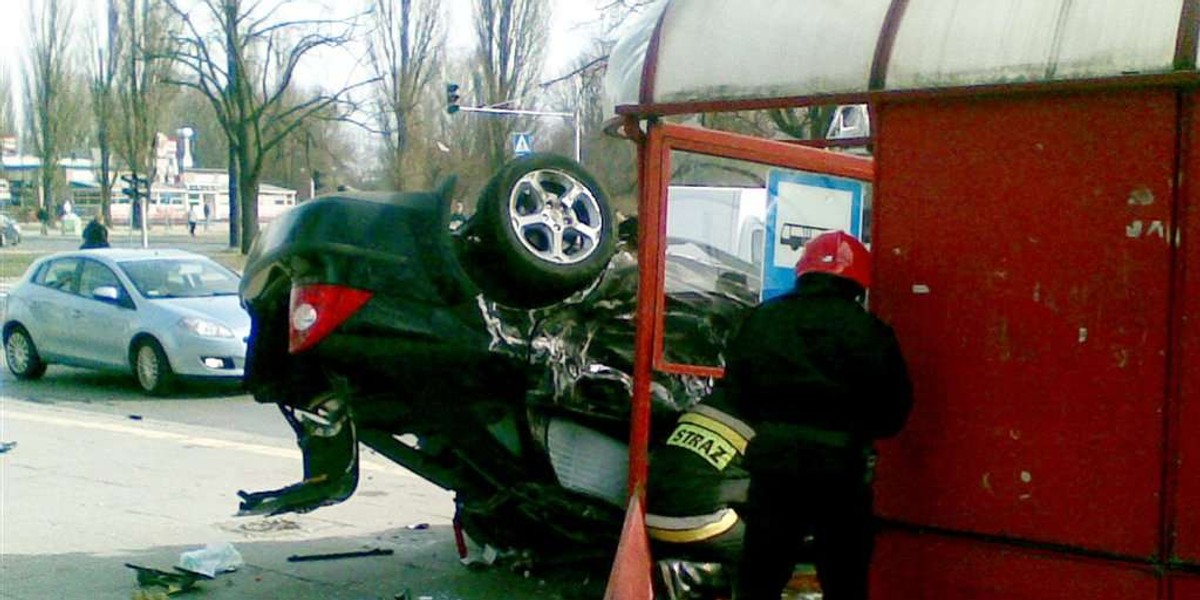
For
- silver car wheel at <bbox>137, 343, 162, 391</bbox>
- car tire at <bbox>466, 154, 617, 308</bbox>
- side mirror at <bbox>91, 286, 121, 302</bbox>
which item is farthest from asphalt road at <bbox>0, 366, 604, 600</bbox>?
side mirror at <bbox>91, 286, 121, 302</bbox>

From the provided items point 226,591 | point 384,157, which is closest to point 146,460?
point 226,591

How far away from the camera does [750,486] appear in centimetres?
478

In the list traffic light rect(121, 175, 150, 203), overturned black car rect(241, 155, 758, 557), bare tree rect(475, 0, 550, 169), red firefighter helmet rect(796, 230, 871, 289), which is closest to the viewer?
red firefighter helmet rect(796, 230, 871, 289)

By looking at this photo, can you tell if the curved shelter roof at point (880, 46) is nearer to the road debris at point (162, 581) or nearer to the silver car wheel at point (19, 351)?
the road debris at point (162, 581)

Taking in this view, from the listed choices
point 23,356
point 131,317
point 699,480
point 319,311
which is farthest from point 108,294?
point 699,480

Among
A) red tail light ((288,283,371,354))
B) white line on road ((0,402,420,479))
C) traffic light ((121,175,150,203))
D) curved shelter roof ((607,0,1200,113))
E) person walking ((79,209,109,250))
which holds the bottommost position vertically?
white line on road ((0,402,420,479))

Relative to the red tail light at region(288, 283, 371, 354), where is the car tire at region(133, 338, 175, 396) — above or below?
below

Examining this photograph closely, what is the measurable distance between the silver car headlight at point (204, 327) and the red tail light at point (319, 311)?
864 centimetres

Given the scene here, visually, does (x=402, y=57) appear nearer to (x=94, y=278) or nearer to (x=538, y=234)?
(x=94, y=278)

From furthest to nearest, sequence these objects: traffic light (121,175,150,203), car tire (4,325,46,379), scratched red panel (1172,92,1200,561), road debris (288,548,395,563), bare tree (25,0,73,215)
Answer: bare tree (25,0,73,215)
traffic light (121,175,150,203)
car tire (4,325,46,379)
road debris (288,548,395,563)
scratched red panel (1172,92,1200,561)

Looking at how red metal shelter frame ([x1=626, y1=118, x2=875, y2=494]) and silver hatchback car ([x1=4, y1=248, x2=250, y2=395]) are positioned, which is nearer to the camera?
red metal shelter frame ([x1=626, y1=118, x2=875, y2=494])

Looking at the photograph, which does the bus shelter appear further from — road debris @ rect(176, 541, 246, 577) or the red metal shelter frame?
road debris @ rect(176, 541, 246, 577)

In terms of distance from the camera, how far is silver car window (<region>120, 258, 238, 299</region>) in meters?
14.7

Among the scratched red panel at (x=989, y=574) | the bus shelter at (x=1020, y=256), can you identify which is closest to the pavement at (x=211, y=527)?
the scratched red panel at (x=989, y=574)
